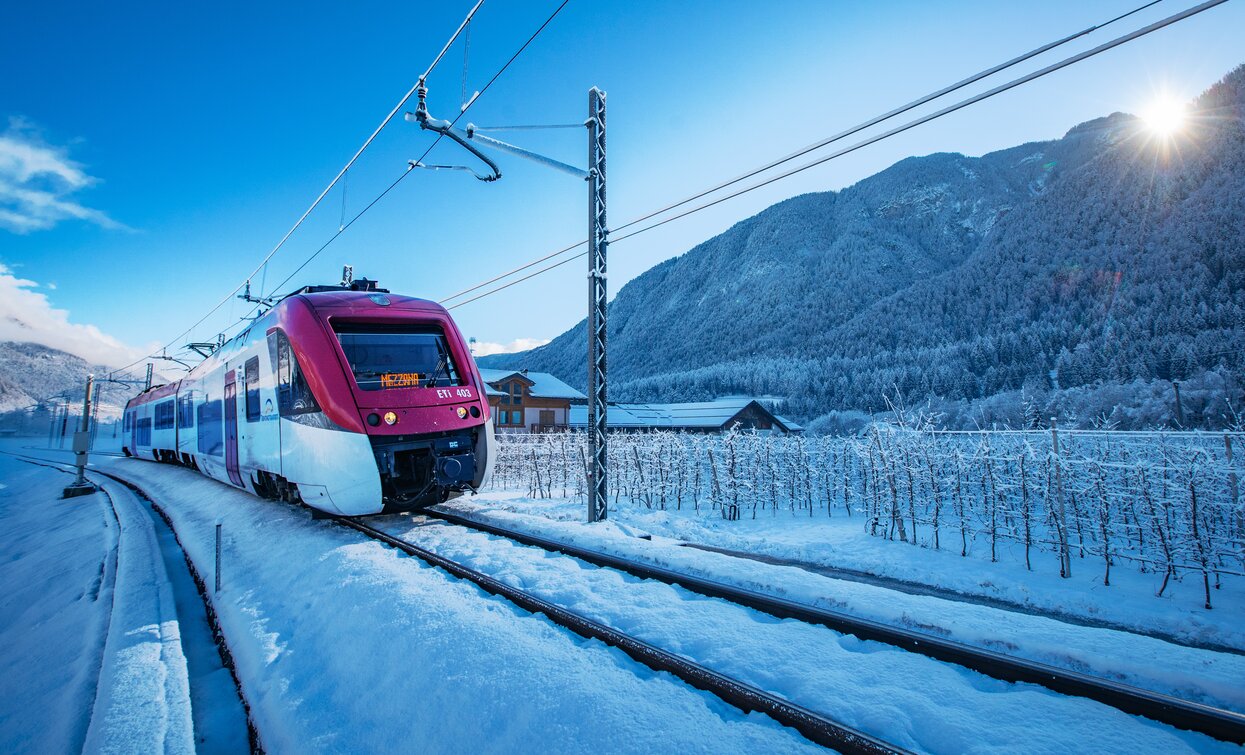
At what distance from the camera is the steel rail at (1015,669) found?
2551 millimetres

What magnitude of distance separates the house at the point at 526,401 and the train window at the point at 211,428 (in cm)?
2462

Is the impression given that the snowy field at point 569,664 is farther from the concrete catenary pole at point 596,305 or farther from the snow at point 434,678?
the concrete catenary pole at point 596,305

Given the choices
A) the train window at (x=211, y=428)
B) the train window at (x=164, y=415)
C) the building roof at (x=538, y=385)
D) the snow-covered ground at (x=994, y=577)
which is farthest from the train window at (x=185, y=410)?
the building roof at (x=538, y=385)

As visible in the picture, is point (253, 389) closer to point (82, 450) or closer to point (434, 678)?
point (434, 678)

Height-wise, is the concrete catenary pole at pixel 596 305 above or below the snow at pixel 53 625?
above

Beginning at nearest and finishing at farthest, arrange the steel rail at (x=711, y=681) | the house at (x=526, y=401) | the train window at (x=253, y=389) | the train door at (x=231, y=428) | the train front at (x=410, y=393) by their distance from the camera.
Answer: the steel rail at (x=711, y=681)
the train front at (x=410, y=393)
the train window at (x=253, y=389)
the train door at (x=231, y=428)
the house at (x=526, y=401)

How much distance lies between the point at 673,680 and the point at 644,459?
17.2m

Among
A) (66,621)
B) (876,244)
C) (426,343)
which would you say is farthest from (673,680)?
(876,244)

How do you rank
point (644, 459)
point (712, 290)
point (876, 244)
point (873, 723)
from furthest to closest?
point (712, 290)
point (876, 244)
point (644, 459)
point (873, 723)

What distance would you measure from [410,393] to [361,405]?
734mm

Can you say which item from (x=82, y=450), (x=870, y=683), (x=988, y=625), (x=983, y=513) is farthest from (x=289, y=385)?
(x=983, y=513)

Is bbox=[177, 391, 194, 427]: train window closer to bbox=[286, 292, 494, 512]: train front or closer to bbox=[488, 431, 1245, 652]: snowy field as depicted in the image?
bbox=[488, 431, 1245, 652]: snowy field

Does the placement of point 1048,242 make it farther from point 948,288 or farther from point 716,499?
point 716,499

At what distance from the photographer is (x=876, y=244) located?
156 meters
